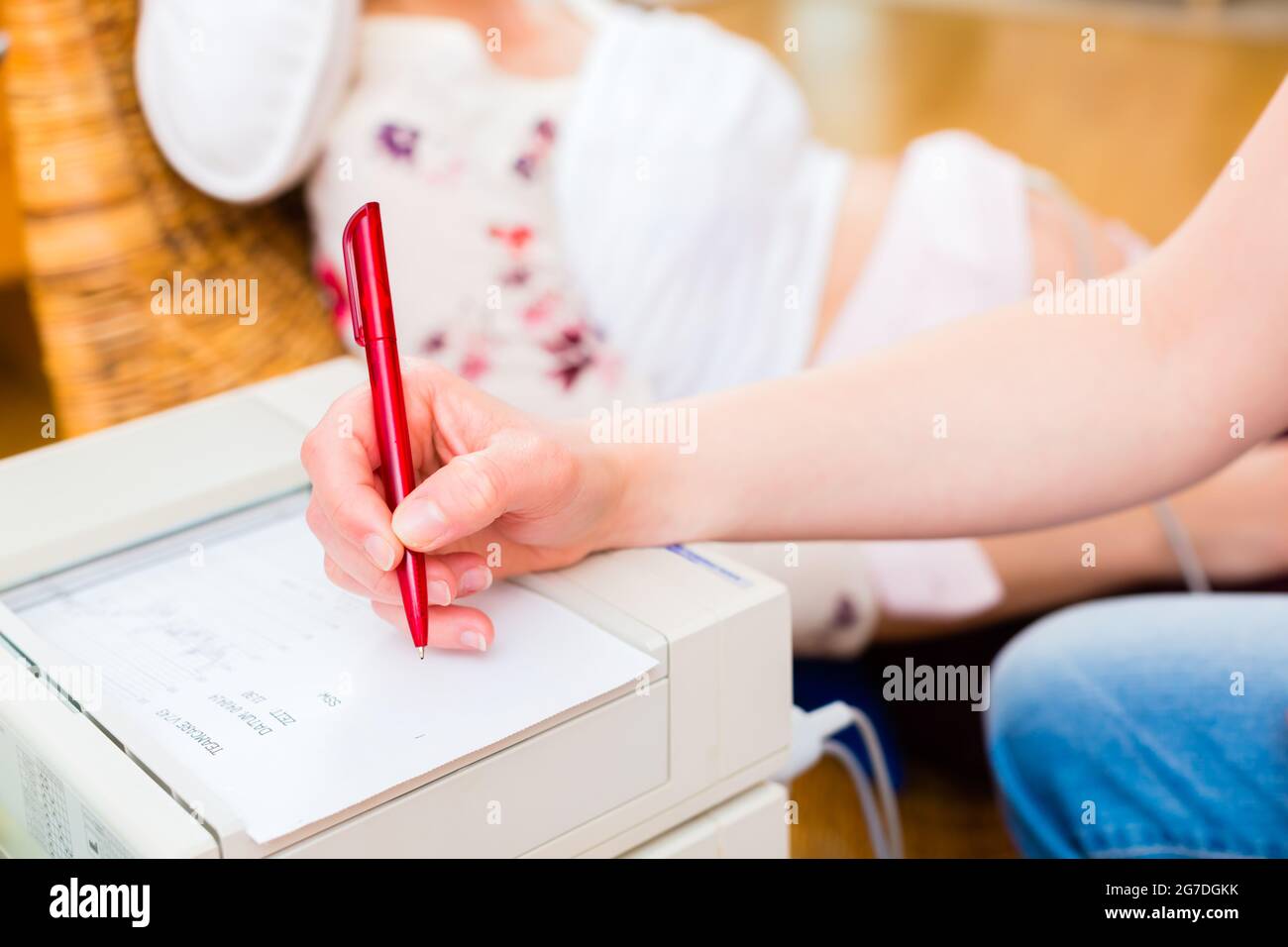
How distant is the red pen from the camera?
20.3 inches

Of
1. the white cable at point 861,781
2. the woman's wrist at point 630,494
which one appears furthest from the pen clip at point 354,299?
the white cable at point 861,781

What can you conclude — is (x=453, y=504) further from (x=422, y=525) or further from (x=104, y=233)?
(x=104, y=233)

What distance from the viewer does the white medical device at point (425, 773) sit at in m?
0.47

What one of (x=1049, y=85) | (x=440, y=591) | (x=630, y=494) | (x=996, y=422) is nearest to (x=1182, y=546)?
(x=996, y=422)

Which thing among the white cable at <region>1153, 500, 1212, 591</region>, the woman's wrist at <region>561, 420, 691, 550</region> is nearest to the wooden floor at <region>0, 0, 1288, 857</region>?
the white cable at <region>1153, 500, 1212, 591</region>

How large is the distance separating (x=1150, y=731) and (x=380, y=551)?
0.42 m

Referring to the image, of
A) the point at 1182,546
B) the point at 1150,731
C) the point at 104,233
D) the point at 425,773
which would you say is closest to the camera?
the point at 425,773

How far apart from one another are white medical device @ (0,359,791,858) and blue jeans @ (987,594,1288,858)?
22 cm

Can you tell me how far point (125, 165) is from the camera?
39.4 inches

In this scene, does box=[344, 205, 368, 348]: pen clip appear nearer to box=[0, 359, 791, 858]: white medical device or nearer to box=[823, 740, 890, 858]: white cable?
box=[0, 359, 791, 858]: white medical device

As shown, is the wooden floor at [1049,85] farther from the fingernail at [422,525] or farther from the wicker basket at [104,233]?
the fingernail at [422,525]

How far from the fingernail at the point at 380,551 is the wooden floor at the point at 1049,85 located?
189 cm

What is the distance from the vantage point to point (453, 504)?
1.69 ft
